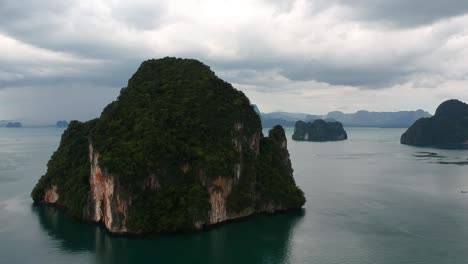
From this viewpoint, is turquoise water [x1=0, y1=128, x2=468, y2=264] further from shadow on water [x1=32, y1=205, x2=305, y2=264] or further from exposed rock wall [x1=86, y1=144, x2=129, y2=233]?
exposed rock wall [x1=86, y1=144, x2=129, y2=233]

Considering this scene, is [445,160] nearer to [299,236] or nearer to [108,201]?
[299,236]

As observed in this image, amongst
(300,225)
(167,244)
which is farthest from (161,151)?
(300,225)

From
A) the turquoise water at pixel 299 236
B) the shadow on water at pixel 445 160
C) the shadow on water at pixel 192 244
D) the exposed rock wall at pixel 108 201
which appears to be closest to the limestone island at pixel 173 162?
the exposed rock wall at pixel 108 201

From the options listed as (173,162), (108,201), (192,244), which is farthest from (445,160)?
(108,201)

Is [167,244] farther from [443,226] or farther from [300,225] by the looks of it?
[443,226]

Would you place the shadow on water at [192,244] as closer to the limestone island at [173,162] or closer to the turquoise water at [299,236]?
the turquoise water at [299,236]
